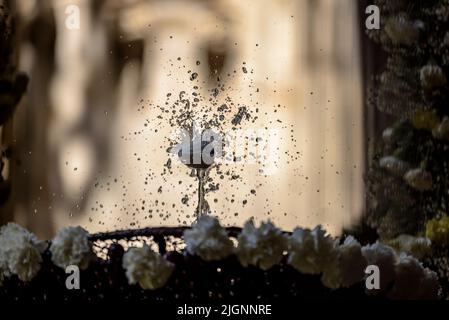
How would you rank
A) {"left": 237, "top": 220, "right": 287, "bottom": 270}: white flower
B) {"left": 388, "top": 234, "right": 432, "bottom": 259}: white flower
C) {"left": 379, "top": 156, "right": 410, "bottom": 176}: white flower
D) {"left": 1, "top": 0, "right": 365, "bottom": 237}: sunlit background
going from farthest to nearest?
{"left": 1, "top": 0, "right": 365, "bottom": 237}: sunlit background, {"left": 379, "top": 156, "right": 410, "bottom": 176}: white flower, {"left": 388, "top": 234, "right": 432, "bottom": 259}: white flower, {"left": 237, "top": 220, "right": 287, "bottom": 270}: white flower

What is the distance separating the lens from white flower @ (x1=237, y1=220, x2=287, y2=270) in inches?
32.9

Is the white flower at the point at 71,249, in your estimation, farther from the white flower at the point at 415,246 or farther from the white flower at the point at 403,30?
the white flower at the point at 403,30

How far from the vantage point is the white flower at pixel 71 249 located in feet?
2.95

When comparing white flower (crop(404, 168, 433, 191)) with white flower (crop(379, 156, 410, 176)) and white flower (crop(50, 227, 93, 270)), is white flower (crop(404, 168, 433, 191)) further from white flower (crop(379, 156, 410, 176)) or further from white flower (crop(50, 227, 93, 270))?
white flower (crop(50, 227, 93, 270))

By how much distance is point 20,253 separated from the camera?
3.01 feet

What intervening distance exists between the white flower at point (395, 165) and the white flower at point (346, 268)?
125 centimetres

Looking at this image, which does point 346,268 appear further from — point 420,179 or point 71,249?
point 420,179

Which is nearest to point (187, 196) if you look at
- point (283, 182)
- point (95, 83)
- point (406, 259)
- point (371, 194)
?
point (283, 182)

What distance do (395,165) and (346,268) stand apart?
4.30ft

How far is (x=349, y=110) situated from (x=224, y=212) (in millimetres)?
589

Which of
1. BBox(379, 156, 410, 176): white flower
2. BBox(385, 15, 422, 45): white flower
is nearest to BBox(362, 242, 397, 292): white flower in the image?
BBox(379, 156, 410, 176): white flower

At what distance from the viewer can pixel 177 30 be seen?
2.68m
